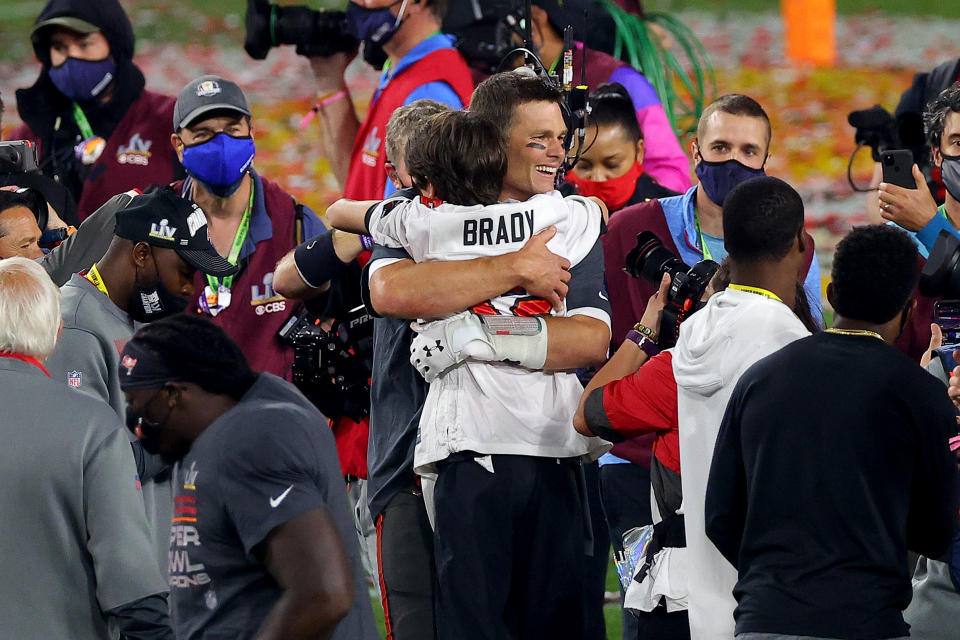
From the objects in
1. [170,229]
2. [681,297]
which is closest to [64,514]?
[170,229]

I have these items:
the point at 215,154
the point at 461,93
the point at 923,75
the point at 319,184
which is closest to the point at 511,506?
the point at 215,154

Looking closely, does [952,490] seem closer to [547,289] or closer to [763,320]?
[763,320]

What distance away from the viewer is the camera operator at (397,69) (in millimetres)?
5762

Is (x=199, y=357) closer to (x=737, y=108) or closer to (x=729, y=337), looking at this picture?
(x=729, y=337)

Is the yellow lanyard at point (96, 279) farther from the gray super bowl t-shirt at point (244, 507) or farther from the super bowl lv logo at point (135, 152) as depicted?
the super bowl lv logo at point (135, 152)

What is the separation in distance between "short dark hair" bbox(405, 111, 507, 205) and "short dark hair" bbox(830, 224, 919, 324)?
0.92 m

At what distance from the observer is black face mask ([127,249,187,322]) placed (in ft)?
13.9

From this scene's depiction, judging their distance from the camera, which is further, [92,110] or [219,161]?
[92,110]

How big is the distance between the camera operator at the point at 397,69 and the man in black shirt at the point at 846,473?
2.87 metres

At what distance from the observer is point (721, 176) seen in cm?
457

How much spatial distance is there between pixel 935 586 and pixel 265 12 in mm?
4190

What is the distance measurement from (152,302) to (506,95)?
138 cm

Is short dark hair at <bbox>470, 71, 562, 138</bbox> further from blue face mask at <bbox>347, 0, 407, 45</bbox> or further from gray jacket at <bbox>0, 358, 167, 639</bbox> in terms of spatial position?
blue face mask at <bbox>347, 0, 407, 45</bbox>

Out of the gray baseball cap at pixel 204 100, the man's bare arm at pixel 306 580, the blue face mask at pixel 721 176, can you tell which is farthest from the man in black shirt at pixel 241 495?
the gray baseball cap at pixel 204 100
